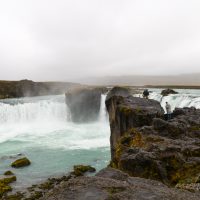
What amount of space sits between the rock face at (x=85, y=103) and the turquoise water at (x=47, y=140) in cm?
161

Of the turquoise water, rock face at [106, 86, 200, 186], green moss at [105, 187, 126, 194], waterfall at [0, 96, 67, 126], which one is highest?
green moss at [105, 187, 126, 194]

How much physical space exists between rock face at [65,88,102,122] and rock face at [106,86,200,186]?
1593 inches

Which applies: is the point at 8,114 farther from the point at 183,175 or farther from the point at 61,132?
A: the point at 183,175

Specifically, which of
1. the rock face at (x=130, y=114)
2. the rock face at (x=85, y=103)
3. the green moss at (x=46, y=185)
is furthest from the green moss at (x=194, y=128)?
the rock face at (x=85, y=103)

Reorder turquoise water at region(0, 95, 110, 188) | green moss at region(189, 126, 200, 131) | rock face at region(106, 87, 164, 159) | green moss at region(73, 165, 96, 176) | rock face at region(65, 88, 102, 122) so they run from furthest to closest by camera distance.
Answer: rock face at region(65, 88, 102, 122) < turquoise water at region(0, 95, 110, 188) < green moss at region(73, 165, 96, 176) < rock face at region(106, 87, 164, 159) < green moss at region(189, 126, 200, 131)

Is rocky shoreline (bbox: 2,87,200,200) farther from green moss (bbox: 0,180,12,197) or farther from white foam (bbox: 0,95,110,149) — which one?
white foam (bbox: 0,95,110,149)

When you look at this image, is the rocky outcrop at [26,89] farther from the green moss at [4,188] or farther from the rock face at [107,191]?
the rock face at [107,191]

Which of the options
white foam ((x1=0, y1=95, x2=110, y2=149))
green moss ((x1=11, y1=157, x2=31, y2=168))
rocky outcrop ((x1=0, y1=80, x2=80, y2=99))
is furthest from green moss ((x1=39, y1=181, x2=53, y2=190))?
rocky outcrop ((x1=0, y1=80, x2=80, y2=99))

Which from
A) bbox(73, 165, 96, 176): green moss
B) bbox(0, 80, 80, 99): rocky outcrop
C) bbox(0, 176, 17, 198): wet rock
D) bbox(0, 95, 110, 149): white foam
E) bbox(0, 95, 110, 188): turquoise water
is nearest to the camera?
bbox(0, 176, 17, 198): wet rock

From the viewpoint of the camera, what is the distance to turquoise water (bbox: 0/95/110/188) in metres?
34.4

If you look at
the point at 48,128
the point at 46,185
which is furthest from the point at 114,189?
the point at 48,128

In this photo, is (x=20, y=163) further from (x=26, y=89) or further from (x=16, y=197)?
(x=26, y=89)

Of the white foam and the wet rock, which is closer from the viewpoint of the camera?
the wet rock

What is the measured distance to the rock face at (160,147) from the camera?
13.9 meters
